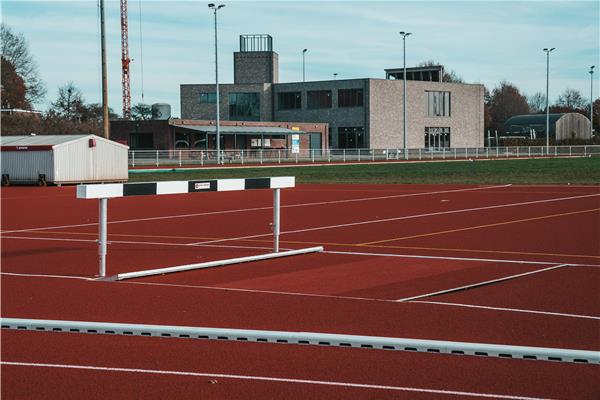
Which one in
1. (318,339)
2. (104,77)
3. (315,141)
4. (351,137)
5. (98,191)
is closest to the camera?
(318,339)

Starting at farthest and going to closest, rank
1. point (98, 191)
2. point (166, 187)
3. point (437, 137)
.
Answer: point (437, 137), point (166, 187), point (98, 191)

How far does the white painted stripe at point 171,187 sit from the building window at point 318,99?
8195 cm

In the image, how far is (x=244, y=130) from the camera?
79.7 m

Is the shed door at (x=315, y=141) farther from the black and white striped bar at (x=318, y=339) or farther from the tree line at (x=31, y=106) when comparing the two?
the black and white striped bar at (x=318, y=339)

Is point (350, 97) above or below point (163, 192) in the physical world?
above

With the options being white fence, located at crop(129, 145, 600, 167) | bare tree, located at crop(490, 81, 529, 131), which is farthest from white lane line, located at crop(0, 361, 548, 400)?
bare tree, located at crop(490, 81, 529, 131)

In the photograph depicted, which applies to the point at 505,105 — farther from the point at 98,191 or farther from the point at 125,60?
the point at 98,191

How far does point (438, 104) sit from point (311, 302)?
90051mm

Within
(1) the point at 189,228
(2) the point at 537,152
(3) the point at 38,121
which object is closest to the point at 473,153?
(2) the point at 537,152

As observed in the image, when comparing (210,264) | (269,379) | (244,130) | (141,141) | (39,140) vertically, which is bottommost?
(269,379)

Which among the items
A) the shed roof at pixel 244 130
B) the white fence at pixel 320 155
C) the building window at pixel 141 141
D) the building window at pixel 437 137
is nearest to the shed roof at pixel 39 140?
the white fence at pixel 320 155

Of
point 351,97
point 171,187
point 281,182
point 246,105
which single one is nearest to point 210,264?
point 171,187

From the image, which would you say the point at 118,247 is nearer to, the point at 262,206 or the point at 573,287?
the point at 573,287

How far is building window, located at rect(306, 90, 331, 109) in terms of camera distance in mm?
→ 93062
